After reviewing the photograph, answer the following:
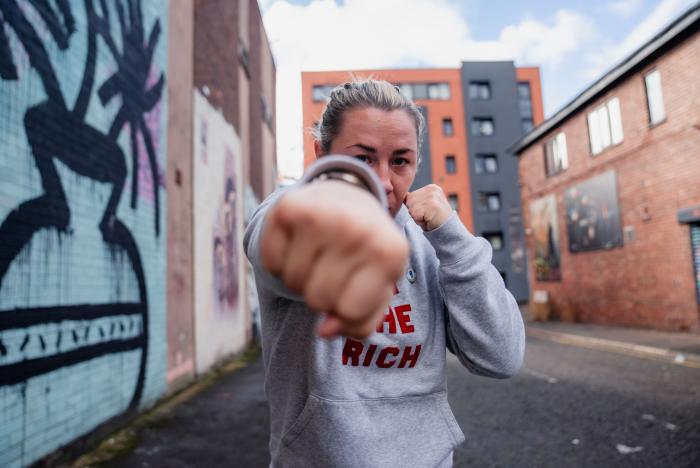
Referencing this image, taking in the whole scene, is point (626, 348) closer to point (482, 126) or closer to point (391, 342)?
point (391, 342)

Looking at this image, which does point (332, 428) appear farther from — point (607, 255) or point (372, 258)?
point (607, 255)

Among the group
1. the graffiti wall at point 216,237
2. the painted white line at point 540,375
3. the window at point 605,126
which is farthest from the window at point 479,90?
the painted white line at point 540,375

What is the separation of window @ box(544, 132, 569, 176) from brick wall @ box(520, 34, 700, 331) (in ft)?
1.17

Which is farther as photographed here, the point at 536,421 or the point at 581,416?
the point at 581,416

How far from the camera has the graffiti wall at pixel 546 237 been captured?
1814 cm

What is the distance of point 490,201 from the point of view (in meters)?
35.2

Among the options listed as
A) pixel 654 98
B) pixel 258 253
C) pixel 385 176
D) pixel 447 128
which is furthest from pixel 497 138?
pixel 258 253

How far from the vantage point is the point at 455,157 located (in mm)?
35625

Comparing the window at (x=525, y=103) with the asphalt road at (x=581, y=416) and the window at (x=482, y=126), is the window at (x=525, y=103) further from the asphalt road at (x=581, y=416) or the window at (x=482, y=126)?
the asphalt road at (x=581, y=416)

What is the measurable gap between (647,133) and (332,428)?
47.0 ft

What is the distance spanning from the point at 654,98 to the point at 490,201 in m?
22.8

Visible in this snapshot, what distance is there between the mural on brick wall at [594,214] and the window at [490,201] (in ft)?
58.1

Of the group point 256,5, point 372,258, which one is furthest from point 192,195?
point 256,5

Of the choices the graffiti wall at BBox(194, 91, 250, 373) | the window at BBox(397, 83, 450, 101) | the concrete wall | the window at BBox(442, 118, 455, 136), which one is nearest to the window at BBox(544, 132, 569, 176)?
the graffiti wall at BBox(194, 91, 250, 373)
